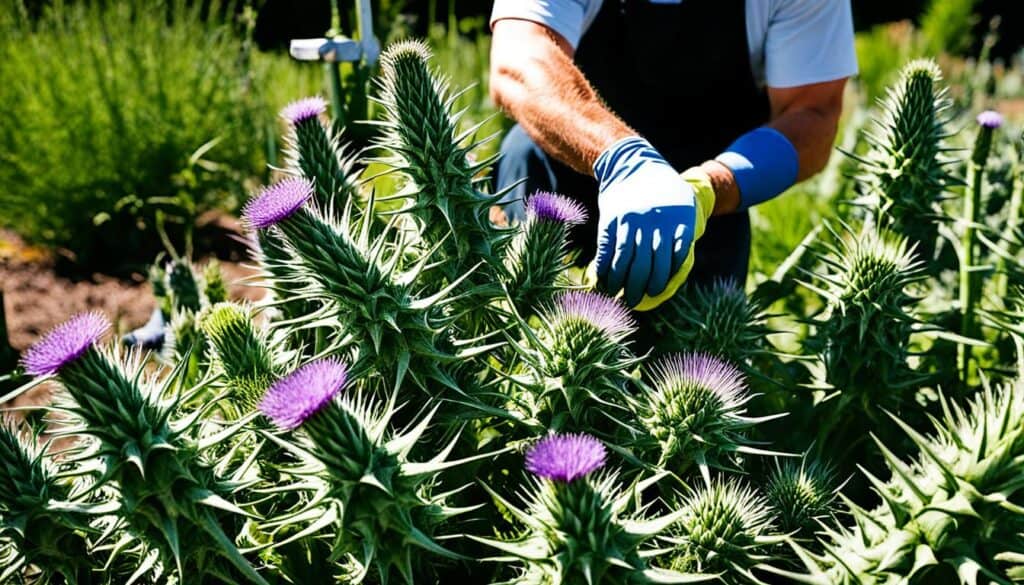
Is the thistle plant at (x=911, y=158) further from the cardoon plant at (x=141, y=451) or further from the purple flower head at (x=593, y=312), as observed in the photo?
the cardoon plant at (x=141, y=451)

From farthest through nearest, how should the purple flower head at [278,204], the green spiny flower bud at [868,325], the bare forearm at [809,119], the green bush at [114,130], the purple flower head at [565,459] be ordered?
the green bush at [114,130] → the bare forearm at [809,119] → the green spiny flower bud at [868,325] → the purple flower head at [278,204] → the purple flower head at [565,459]

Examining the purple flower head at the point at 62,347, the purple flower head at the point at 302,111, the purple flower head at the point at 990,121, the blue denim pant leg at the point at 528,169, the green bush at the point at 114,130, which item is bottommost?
the green bush at the point at 114,130

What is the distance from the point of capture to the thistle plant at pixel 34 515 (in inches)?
57.9

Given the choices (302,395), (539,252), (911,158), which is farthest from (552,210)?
(911,158)

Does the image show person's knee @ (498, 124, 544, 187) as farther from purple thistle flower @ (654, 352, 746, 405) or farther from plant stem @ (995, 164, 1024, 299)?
purple thistle flower @ (654, 352, 746, 405)

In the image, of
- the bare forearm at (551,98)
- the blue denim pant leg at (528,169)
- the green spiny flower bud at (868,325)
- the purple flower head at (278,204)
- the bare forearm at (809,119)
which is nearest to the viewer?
the purple flower head at (278,204)

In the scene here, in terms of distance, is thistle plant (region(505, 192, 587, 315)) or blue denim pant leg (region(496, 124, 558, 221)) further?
blue denim pant leg (region(496, 124, 558, 221))

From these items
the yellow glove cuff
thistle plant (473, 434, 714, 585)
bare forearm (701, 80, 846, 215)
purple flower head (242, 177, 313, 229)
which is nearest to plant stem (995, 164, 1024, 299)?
bare forearm (701, 80, 846, 215)

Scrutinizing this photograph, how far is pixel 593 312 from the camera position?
1.59 meters

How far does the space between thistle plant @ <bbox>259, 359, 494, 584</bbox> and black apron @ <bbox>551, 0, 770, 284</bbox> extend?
177 centimetres

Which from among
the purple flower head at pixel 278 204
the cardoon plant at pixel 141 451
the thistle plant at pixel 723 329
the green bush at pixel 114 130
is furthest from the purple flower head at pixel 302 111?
the green bush at pixel 114 130

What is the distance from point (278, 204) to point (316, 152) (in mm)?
508

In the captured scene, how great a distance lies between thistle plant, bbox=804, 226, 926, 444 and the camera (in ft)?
6.33

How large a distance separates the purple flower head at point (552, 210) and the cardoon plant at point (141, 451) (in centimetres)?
76
